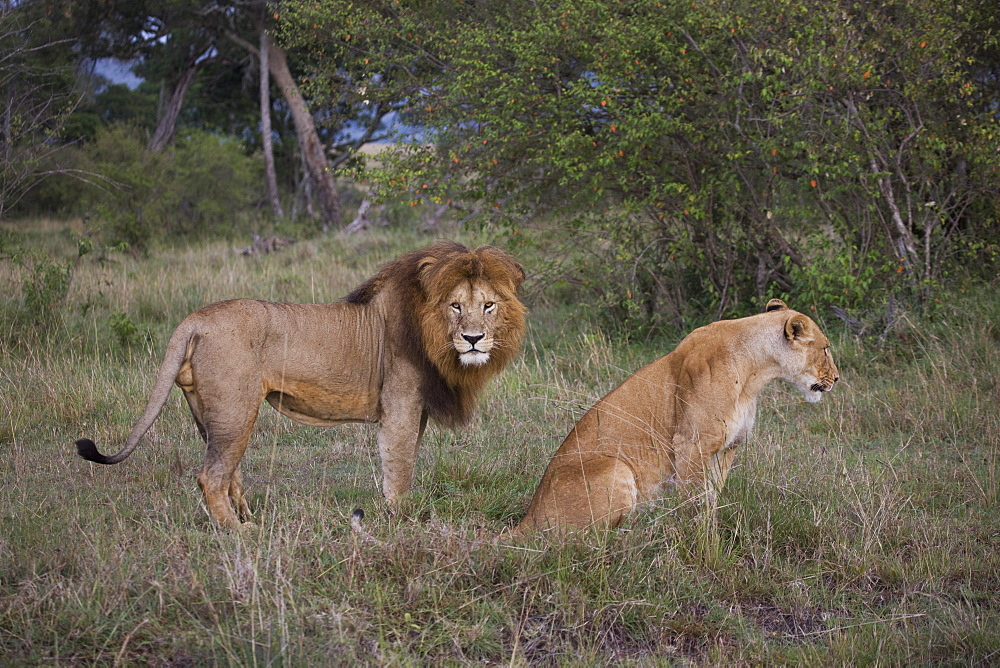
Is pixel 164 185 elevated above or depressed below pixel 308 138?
below

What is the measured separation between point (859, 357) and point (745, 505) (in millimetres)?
3251

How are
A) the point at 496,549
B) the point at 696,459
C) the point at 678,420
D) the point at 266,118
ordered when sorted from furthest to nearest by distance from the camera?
the point at 266,118, the point at 678,420, the point at 696,459, the point at 496,549

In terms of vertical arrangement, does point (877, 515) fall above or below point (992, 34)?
below

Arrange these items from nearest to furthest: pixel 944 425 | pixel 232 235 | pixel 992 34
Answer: pixel 944 425 → pixel 992 34 → pixel 232 235

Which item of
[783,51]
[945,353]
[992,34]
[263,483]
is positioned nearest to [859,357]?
[945,353]

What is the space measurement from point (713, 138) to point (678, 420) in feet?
13.5

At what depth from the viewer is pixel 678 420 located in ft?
13.0

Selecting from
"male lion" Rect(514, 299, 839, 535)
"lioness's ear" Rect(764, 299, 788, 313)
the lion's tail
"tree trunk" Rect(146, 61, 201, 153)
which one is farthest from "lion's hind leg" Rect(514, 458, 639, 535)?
"tree trunk" Rect(146, 61, 201, 153)

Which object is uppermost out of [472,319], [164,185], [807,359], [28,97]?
[28,97]

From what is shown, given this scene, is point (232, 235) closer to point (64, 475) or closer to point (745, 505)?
point (64, 475)

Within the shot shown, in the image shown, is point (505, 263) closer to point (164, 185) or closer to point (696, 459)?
point (696, 459)

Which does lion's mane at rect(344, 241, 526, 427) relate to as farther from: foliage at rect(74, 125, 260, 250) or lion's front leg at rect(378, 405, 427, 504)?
foliage at rect(74, 125, 260, 250)

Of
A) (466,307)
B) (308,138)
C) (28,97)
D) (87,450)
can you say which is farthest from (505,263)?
(308,138)

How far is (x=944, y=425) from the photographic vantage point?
5.44 m
